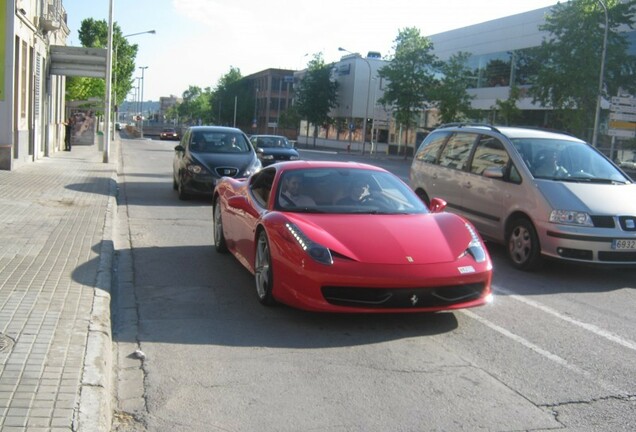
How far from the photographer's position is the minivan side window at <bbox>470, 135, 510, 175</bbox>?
31.3ft

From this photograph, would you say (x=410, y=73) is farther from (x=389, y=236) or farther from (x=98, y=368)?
(x=98, y=368)

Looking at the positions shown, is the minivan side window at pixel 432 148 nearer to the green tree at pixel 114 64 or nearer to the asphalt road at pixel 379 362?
the asphalt road at pixel 379 362

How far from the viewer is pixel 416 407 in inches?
165

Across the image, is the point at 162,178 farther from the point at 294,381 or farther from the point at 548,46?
the point at 548,46

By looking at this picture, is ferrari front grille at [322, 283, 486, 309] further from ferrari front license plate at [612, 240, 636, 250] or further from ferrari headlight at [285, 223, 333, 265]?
ferrari front license plate at [612, 240, 636, 250]

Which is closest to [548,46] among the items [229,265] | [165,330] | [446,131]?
[446,131]

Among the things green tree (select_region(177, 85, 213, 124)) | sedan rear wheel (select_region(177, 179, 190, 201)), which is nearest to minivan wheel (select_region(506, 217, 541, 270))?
sedan rear wheel (select_region(177, 179, 190, 201))

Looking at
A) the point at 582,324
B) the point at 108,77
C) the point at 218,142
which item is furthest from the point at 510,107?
the point at 582,324

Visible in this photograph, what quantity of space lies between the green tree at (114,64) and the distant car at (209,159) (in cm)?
3230

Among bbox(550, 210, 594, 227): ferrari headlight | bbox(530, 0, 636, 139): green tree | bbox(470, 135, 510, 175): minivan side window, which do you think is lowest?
bbox(550, 210, 594, 227): ferrari headlight

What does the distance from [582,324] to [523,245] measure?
2559 mm

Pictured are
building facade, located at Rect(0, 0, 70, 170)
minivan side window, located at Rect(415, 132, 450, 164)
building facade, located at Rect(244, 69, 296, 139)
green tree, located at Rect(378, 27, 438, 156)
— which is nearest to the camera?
minivan side window, located at Rect(415, 132, 450, 164)

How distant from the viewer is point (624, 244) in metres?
8.01

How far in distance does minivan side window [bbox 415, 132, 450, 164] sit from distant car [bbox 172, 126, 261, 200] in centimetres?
424
